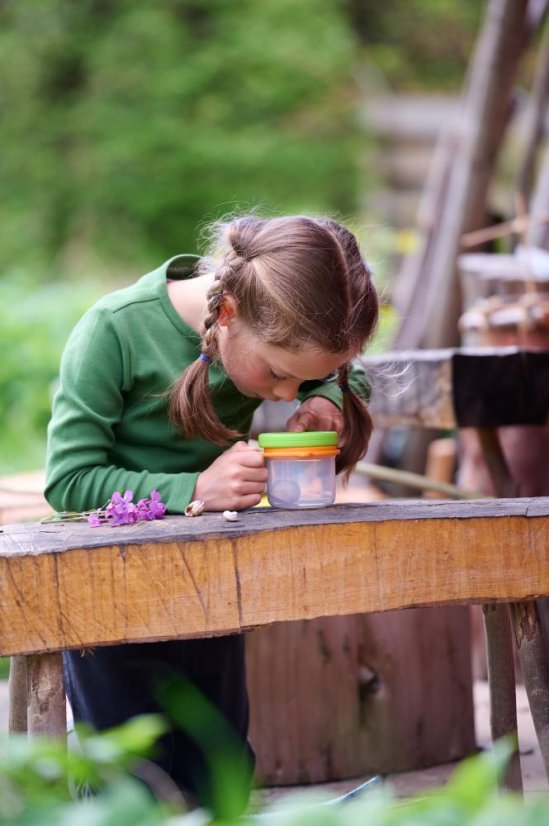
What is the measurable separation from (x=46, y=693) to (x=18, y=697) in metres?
0.43

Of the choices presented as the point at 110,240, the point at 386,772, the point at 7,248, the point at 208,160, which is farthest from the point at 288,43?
the point at 386,772

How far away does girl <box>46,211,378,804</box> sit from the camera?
2273 mm

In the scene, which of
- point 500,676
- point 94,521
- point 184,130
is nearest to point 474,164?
point 500,676

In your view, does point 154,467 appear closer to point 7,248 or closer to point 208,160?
point 208,160

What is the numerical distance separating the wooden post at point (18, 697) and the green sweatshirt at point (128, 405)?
32 cm

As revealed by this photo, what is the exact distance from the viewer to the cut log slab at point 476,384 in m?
3.41

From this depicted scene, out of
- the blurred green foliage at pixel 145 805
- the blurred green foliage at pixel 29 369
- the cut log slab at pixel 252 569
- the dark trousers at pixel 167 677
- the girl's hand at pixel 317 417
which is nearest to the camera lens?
the blurred green foliage at pixel 145 805

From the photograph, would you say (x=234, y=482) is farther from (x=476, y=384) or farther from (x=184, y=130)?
(x=184, y=130)

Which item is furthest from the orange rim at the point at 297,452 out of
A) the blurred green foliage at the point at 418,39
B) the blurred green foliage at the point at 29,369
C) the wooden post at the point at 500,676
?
the blurred green foliage at the point at 418,39

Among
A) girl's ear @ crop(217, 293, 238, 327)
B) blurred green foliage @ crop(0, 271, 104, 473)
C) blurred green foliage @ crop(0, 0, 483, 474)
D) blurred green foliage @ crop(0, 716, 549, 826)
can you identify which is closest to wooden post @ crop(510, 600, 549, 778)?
girl's ear @ crop(217, 293, 238, 327)

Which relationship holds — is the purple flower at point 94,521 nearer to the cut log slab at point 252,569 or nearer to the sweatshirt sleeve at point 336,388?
the cut log slab at point 252,569

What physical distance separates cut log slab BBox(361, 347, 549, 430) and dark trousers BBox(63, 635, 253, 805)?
1009 millimetres

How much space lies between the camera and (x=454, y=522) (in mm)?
2098

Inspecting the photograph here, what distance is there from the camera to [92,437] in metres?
2.34
